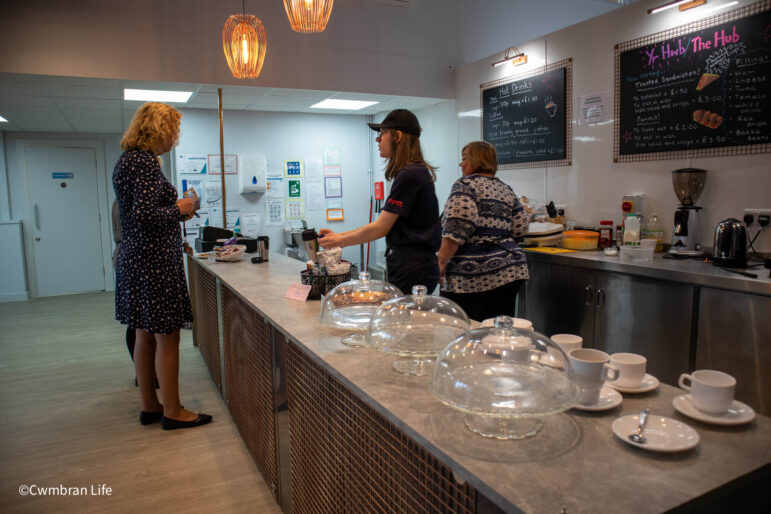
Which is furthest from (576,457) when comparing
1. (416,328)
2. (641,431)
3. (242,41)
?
(242,41)

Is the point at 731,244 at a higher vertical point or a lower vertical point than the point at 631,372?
higher

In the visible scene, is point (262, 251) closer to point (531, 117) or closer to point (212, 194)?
point (531, 117)

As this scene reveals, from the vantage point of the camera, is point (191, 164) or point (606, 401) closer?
point (606, 401)

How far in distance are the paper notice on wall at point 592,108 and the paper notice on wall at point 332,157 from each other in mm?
3396

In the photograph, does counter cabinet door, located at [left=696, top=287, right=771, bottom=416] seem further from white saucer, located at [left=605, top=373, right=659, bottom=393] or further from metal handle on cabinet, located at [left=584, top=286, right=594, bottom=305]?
white saucer, located at [left=605, top=373, right=659, bottom=393]

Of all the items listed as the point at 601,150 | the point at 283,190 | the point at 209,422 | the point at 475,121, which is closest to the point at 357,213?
the point at 283,190

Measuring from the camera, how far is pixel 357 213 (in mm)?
6812

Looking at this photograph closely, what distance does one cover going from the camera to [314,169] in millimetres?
6496

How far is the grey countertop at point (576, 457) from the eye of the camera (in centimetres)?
76

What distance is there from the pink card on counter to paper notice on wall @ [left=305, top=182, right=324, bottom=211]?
4.29 meters

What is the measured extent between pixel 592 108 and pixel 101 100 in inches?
172

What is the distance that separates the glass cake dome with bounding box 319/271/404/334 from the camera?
5.60ft

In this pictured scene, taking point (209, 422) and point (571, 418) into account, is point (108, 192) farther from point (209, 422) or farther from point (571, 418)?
point (571, 418)

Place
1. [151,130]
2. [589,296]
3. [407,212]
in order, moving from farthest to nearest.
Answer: [589,296]
[151,130]
[407,212]
